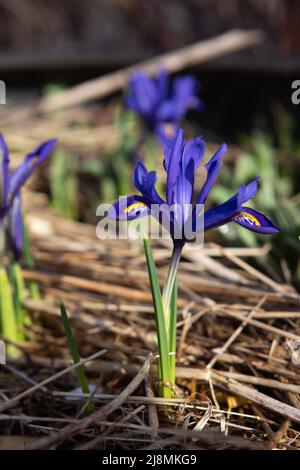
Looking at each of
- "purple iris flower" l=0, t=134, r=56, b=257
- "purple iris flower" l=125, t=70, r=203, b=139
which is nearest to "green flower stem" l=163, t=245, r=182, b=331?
"purple iris flower" l=0, t=134, r=56, b=257

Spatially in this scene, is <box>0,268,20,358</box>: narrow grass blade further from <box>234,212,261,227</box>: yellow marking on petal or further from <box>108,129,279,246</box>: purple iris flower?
<box>234,212,261,227</box>: yellow marking on petal

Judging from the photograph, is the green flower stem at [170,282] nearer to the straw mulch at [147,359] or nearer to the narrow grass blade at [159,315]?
the narrow grass blade at [159,315]

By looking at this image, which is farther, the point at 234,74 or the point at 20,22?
the point at 20,22

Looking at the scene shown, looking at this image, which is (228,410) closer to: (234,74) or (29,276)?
(29,276)

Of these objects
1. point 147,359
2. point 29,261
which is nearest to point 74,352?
point 147,359

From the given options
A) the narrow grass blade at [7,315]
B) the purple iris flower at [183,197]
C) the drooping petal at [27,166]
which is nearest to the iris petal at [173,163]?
A: the purple iris flower at [183,197]

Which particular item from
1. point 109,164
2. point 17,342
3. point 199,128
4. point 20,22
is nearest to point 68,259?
point 17,342
